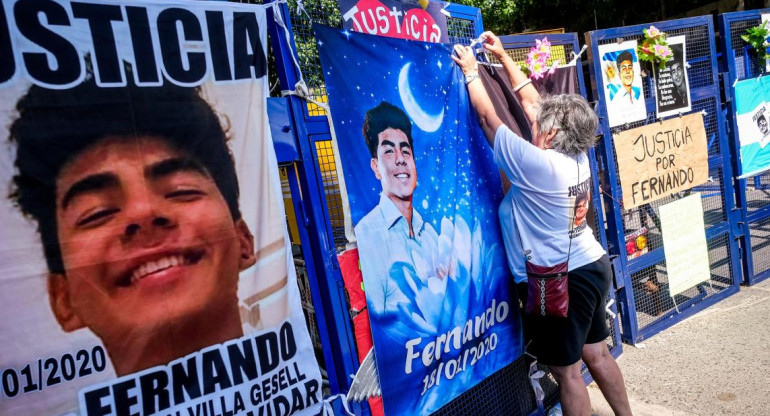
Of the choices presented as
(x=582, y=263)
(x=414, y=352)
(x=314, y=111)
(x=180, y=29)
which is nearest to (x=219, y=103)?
(x=180, y=29)

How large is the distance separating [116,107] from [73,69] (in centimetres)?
18

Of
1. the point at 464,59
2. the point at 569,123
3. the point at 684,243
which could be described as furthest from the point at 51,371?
the point at 684,243

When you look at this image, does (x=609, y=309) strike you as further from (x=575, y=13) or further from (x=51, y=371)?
(x=575, y=13)

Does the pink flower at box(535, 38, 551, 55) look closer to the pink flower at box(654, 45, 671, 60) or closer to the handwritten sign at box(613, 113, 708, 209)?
the handwritten sign at box(613, 113, 708, 209)

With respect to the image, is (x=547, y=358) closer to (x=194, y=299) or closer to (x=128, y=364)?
(x=194, y=299)

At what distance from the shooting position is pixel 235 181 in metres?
2.16

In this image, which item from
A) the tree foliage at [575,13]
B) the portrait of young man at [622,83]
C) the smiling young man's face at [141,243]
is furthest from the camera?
the tree foliage at [575,13]

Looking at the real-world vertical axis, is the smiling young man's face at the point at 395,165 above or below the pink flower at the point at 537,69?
below

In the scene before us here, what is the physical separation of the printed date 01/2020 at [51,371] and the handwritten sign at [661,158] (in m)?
3.88

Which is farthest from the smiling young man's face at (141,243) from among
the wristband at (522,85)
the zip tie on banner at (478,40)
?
the wristband at (522,85)

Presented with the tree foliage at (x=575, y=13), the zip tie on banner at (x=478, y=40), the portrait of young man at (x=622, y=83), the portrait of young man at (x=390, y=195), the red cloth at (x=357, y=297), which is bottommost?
the red cloth at (x=357, y=297)

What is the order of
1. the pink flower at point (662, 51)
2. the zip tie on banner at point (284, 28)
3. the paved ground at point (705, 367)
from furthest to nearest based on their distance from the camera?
the pink flower at point (662, 51), the paved ground at point (705, 367), the zip tie on banner at point (284, 28)

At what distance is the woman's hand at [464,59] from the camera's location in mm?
3084

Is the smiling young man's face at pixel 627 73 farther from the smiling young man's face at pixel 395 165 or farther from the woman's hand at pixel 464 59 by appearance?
the smiling young man's face at pixel 395 165
